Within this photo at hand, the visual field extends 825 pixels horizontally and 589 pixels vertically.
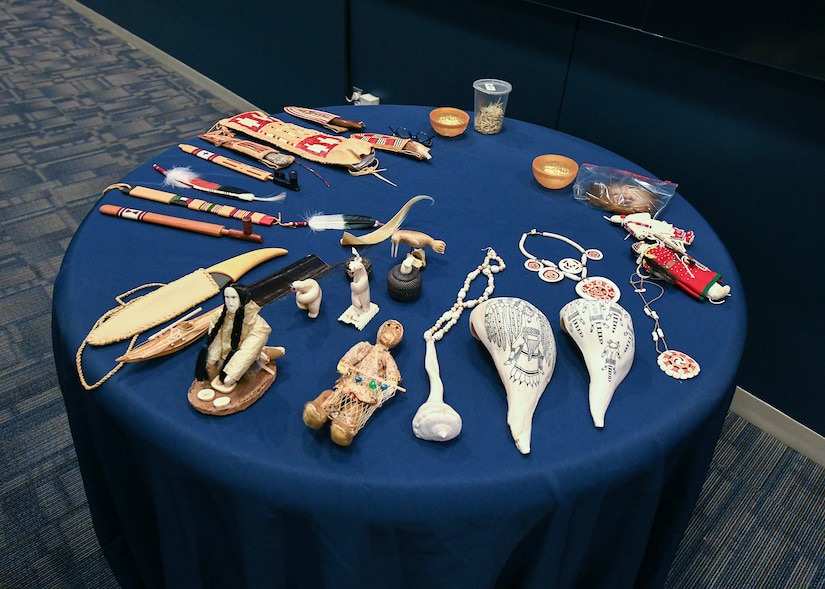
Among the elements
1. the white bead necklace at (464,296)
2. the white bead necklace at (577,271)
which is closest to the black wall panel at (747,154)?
the white bead necklace at (577,271)

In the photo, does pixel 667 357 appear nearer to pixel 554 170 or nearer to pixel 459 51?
pixel 554 170

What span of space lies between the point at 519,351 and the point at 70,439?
1.27 m

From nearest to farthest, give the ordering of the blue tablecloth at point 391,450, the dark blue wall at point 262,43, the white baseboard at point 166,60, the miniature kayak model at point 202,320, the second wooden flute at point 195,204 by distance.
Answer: the blue tablecloth at point 391,450 < the miniature kayak model at point 202,320 < the second wooden flute at point 195,204 < the dark blue wall at point 262,43 < the white baseboard at point 166,60

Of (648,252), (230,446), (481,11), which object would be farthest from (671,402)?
(481,11)

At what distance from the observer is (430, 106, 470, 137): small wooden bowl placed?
1.54 metres

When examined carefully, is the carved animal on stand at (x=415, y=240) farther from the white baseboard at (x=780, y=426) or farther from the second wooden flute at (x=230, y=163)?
the white baseboard at (x=780, y=426)

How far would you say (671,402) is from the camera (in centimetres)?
89

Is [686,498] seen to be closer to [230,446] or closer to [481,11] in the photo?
[230,446]

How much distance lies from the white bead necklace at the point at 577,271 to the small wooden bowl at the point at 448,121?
443mm

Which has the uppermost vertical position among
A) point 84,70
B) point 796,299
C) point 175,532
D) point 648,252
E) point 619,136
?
point 648,252

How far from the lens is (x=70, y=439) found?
62.8 inches

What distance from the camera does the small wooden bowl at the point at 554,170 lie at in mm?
1357

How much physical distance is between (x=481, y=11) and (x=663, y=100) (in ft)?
2.17

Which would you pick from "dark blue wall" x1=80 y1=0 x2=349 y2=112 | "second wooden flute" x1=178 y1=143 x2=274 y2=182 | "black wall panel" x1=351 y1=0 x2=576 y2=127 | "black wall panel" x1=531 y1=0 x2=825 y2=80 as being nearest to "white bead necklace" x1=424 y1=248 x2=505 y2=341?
"second wooden flute" x1=178 y1=143 x2=274 y2=182
